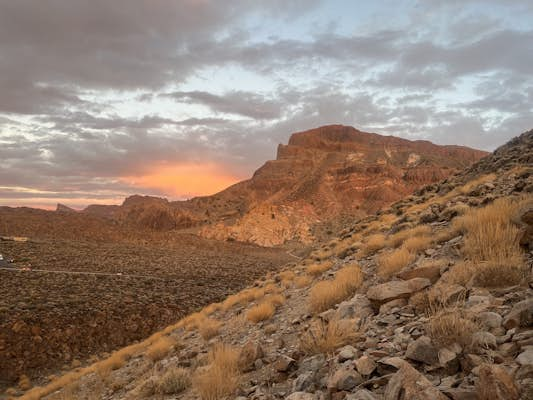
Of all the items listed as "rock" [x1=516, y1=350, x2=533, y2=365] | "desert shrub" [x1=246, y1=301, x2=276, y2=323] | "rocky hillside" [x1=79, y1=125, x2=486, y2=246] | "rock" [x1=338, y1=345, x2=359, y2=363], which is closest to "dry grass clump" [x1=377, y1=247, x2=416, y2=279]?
"desert shrub" [x1=246, y1=301, x2=276, y2=323]

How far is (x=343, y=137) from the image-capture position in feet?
451

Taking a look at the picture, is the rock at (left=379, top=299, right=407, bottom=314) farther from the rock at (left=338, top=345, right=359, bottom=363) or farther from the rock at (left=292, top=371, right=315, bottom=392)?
the rock at (left=292, top=371, right=315, bottom=392)

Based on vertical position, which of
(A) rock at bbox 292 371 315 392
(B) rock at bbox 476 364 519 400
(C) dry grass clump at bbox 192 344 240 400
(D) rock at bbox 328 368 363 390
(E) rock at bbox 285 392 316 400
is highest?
(B) rock at bbox 476 364 519 400

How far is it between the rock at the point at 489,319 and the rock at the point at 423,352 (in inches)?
21.2

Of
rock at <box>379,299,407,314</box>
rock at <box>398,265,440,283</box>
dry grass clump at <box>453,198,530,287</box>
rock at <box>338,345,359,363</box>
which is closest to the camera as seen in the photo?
rock at <box>338,345,359,363</box>

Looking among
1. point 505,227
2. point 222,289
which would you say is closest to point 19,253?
point 222,289

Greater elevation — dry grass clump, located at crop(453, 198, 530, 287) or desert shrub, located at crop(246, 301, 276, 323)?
dry grass clump, located at crop(453, 198, 530, 287)

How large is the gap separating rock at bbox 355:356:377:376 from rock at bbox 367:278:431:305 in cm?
173

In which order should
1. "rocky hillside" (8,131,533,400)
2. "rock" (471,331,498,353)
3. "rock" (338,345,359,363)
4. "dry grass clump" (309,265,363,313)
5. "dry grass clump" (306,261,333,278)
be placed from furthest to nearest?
"dry grass clump" (306,261,333,278)
"dry grass clump" (309,265,363,313)
"rock" (338,345,359,363)
"rock" (471,331,498,353)
"rocky hillside" (8,131,533,400)

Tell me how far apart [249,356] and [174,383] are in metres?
1.24

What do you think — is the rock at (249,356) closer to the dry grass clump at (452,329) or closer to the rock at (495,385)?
the dry grass clump at (452,329)

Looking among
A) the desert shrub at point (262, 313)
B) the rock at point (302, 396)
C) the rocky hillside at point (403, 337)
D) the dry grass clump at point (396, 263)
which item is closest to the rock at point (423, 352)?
the rocky hillside at point (403, 337)

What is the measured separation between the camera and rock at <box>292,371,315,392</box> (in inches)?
158

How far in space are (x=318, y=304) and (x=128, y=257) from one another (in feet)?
115
